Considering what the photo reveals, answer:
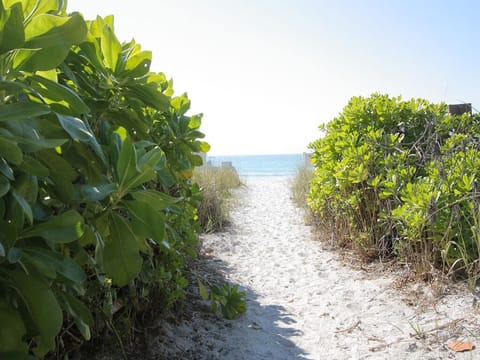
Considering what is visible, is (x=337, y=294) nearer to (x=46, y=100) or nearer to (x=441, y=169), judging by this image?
(x=441, y=169)

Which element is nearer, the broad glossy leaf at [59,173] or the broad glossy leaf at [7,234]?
the broad glossy leaf at [7,234]

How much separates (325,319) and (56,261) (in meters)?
2.72

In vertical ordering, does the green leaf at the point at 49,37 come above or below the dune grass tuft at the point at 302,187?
above

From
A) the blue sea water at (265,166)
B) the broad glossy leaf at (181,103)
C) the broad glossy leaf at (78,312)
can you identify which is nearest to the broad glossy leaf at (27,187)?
the broad glossy leaf at (78,312)

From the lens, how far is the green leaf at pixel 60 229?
948mm

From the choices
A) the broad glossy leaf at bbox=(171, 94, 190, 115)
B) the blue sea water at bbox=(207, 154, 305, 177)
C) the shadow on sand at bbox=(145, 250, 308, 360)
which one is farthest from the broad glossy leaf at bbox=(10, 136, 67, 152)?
the blue sea water at bbox=(207, 154, 305, 177)

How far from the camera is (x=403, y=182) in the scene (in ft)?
11.9

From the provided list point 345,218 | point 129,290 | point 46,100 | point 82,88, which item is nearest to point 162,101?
point 82,88

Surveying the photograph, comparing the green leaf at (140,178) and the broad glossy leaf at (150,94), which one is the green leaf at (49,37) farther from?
the broad glossy leaf at (150,94)

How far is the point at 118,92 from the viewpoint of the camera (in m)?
1.48

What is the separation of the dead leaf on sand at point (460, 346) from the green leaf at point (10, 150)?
2629 mm

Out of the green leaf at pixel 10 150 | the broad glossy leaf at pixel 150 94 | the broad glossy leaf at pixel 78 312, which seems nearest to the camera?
the green leaf at pixel 10 150

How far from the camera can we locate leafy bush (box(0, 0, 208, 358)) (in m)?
0.90

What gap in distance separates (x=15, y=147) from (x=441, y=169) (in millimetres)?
3323
